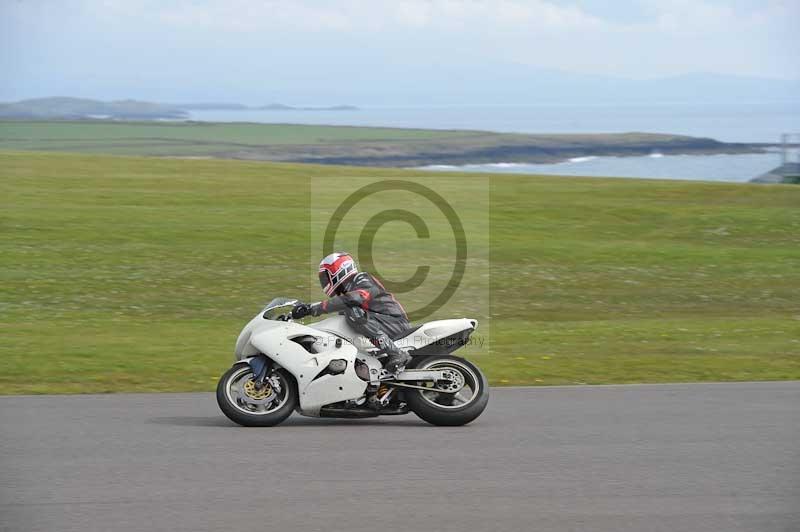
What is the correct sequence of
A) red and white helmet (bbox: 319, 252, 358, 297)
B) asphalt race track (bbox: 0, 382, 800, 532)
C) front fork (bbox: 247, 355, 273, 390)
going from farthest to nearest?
red and white helmet (bbox: 319, 252, 358, 297)
front fork (bbox: 247, 355, 273, 390)
asphalt race track (bbox: 0, 382, 800, 532)

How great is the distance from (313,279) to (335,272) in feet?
42.1

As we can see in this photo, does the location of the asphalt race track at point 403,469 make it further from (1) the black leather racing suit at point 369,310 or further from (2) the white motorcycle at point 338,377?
(1) the black leather racing suit at point 369,310

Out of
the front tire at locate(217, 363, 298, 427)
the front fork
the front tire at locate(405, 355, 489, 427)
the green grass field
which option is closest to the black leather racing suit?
the front tire at locate(405, 355, 489, 427)

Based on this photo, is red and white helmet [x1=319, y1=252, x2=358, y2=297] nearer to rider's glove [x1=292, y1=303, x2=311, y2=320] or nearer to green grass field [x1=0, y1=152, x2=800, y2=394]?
rider's glove [x1=292, y1=303, x2=311, y2=320]

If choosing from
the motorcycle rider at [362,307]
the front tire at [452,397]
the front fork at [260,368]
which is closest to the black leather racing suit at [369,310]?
the motorcycle rider at [362,307]

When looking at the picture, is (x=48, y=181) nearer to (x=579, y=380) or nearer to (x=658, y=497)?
(x=579, y=380)

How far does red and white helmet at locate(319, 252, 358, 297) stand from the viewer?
1059cm

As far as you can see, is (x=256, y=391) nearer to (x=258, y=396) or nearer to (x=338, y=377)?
(x=258, y=396)

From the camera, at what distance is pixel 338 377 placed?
10336 millimetres

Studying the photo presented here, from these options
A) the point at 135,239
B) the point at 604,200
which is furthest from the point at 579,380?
the point at 604,200

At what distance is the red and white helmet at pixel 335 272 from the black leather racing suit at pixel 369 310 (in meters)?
0.06

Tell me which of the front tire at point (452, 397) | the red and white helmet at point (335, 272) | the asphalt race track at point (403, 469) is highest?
the red and white helmet at point (335, 272)

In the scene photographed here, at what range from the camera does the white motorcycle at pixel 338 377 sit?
10.2 m

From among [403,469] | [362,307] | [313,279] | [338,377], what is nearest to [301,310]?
[362,307]
